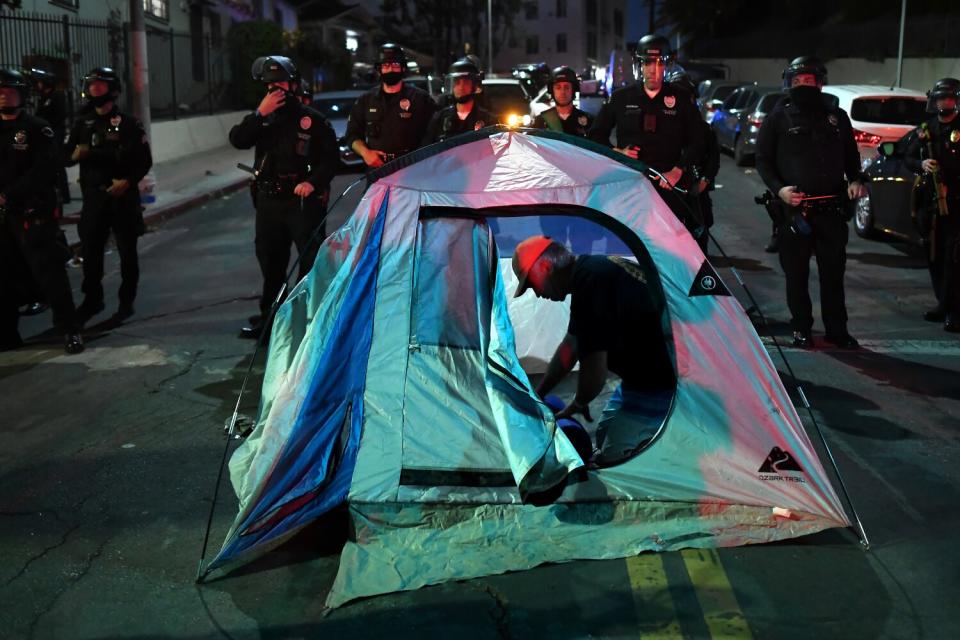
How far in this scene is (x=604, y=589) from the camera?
13.9ft

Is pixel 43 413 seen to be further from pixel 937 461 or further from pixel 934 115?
pixel 934 115

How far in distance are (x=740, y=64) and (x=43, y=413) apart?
147 ft

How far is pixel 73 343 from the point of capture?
309 inches

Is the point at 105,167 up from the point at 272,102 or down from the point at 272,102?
down

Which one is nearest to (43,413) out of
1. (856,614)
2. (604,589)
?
(604,589)

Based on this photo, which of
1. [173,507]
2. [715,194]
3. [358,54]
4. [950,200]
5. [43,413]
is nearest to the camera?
[173,507]

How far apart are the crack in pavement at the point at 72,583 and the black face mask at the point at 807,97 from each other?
5.28 meters

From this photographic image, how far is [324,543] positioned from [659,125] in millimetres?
4584

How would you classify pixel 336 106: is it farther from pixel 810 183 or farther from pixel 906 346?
pixel 906 346

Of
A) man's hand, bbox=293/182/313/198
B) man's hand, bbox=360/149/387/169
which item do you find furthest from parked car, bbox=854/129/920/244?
man's hand, bbox=293/182/313/198

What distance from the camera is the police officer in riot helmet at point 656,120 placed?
8.08 meters

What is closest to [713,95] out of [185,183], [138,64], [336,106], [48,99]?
[336,106]

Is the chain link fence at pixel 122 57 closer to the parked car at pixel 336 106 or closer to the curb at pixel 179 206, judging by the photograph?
the curb at pixel 179 206

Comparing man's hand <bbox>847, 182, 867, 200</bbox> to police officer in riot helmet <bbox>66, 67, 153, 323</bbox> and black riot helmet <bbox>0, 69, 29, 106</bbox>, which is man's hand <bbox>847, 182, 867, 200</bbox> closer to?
police officer in riot helmet <bbox>66, 67, 153, 323</bbox>
